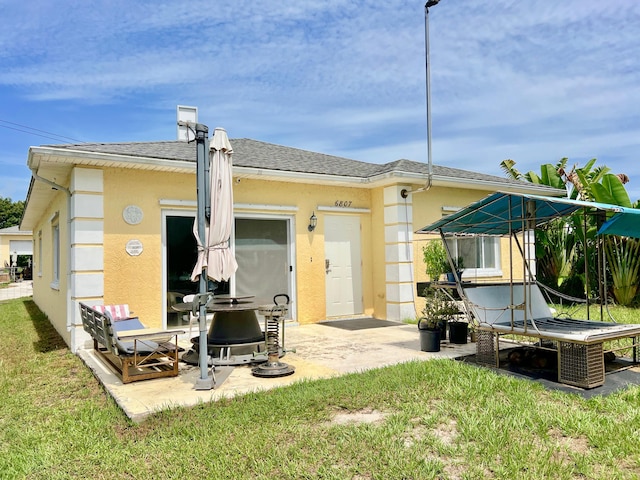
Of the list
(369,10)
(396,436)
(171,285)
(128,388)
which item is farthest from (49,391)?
(369,10)

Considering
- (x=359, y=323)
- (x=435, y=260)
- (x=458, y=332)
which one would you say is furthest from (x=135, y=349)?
(x=435, y=260)

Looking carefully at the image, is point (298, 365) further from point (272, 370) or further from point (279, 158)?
point (279, 158)

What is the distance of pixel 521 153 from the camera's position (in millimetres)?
19562

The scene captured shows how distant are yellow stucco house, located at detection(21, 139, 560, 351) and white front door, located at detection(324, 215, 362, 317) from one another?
25 mm

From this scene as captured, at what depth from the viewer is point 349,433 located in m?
4.03

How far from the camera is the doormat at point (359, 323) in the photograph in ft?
33.0

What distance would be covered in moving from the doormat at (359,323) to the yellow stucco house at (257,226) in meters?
0.30

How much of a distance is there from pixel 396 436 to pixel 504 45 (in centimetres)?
994

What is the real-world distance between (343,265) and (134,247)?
4850 millimetres

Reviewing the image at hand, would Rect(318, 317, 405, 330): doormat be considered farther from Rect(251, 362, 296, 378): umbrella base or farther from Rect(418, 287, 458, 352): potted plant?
Rect(251, 362, 296, 378): umbrella base

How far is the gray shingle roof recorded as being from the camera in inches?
344

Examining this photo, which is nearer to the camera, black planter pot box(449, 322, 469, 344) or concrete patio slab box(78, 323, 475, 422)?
concrete patio slab box(78, 323, 475, 422)

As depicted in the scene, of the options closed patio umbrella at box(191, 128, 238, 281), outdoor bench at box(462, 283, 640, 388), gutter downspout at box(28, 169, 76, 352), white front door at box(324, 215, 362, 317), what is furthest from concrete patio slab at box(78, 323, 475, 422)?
white front door at box(324, 215, 362, 317)

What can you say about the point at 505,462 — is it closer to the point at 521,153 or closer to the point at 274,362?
the point at 274,362
